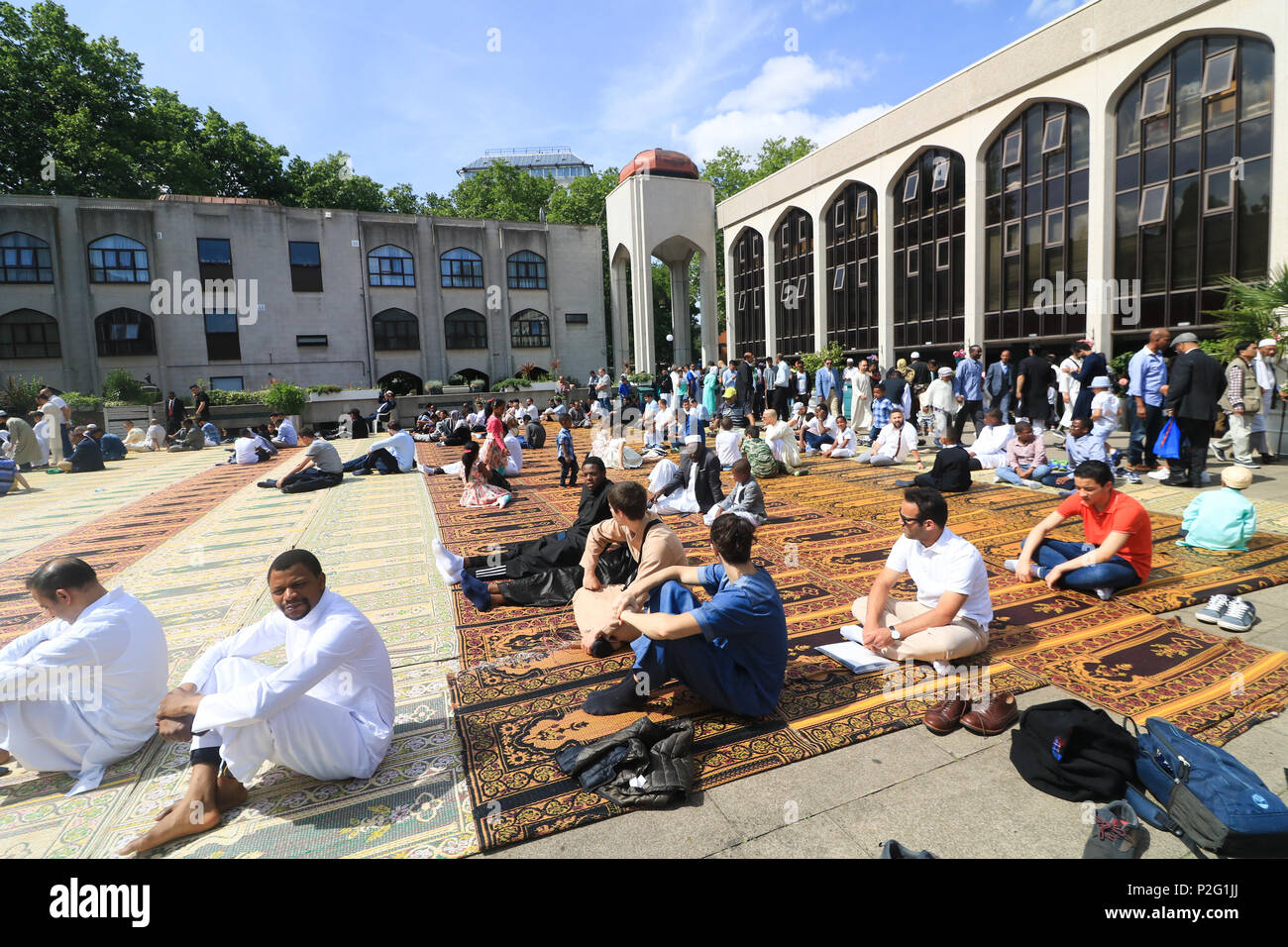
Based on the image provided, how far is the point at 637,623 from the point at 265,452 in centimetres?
1413

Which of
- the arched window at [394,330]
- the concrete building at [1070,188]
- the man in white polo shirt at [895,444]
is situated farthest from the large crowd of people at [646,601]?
the arched window at [394,330]

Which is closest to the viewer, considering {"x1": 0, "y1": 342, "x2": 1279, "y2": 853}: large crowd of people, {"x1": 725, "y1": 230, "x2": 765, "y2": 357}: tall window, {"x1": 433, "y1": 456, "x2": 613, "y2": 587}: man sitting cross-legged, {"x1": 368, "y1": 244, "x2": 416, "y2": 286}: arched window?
{"x1": 0, "y1": 342, "x2": 1279, "y2": 853}: large crowd of people

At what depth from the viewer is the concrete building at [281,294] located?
79.4 ft

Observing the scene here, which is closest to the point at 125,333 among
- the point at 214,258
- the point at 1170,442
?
the point at 214,258

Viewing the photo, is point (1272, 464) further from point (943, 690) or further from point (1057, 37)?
point (1057, 37)

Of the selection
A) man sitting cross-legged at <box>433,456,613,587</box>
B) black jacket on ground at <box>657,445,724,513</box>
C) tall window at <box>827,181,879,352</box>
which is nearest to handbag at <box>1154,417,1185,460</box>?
black jacket on ground at <box>657,445,724,513</box>

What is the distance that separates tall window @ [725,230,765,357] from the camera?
28406 millimetres

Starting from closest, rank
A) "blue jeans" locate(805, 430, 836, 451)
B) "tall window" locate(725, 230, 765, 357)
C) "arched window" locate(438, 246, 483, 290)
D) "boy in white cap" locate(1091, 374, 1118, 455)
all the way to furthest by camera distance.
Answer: "boy in white cap" locate(1091, 374, 1118, 455) < "blue jeans" locate(805, 430, 836, 451) < "tall window" locate(725, 230, 765, 357) < "arched window" locate(438, 246, 483, 290)

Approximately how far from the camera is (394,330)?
29.2 meters

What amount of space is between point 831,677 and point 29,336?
103ft

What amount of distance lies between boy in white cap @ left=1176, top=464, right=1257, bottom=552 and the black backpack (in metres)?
3.65

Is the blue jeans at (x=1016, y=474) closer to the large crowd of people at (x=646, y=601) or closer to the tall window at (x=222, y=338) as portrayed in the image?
the large crowd of people at (x=646, y=601)

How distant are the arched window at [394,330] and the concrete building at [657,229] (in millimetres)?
9138

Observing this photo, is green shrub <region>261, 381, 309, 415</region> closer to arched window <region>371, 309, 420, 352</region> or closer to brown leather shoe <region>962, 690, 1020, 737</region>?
arched window <region>371, 309, 420, 352</region>
